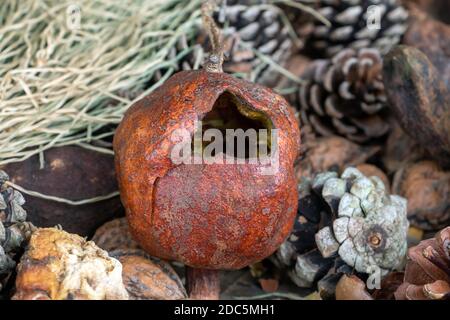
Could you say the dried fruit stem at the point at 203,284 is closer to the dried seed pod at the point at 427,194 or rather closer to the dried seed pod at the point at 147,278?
the dried seed pod at the point at 147,278

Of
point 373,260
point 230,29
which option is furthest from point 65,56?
point 373,260

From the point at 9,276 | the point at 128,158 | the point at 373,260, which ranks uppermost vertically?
the point at 128,158

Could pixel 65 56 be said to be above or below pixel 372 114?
above

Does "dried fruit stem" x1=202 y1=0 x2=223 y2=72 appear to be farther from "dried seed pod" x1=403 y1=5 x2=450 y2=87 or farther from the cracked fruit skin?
"dried seed pod" x1=403 y1=5 x2=450 y2=87

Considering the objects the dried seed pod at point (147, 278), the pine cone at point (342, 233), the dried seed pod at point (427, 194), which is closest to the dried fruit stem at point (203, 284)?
the dried seed pod at point (147, 278)
